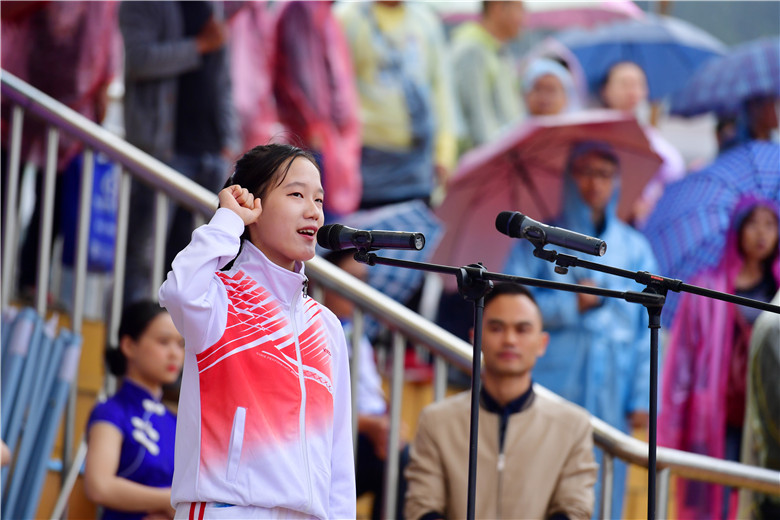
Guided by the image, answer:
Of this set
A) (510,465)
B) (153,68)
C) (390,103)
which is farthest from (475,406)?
(390,103)

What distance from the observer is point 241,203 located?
8.95 feet

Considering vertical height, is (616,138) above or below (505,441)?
above

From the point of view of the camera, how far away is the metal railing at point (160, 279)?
4.09m

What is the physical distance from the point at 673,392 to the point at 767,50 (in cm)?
255

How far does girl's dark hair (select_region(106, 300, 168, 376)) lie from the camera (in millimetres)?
4074

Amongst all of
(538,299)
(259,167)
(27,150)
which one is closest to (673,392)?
(538,299)

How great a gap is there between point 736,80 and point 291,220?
512 cm

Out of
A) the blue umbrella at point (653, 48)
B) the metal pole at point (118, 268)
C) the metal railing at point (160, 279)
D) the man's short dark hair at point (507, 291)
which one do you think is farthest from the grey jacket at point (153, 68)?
the blue umbrella at point (653, 48)

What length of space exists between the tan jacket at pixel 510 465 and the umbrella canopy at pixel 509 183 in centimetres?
182

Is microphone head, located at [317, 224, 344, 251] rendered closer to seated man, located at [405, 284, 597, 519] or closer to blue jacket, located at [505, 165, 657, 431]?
seated man, located at [405, 284, 597, 519]

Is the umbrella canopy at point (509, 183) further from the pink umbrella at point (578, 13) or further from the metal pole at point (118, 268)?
the pink umbrella at point (578, 13)

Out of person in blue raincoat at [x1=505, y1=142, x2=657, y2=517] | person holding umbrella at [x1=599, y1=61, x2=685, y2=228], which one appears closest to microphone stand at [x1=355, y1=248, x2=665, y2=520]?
person in blue raincoat at [x1=505, y1=142, x2=657, y2=517]

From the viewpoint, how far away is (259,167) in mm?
2787

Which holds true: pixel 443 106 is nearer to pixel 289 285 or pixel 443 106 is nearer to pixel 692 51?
pixel 692 51
